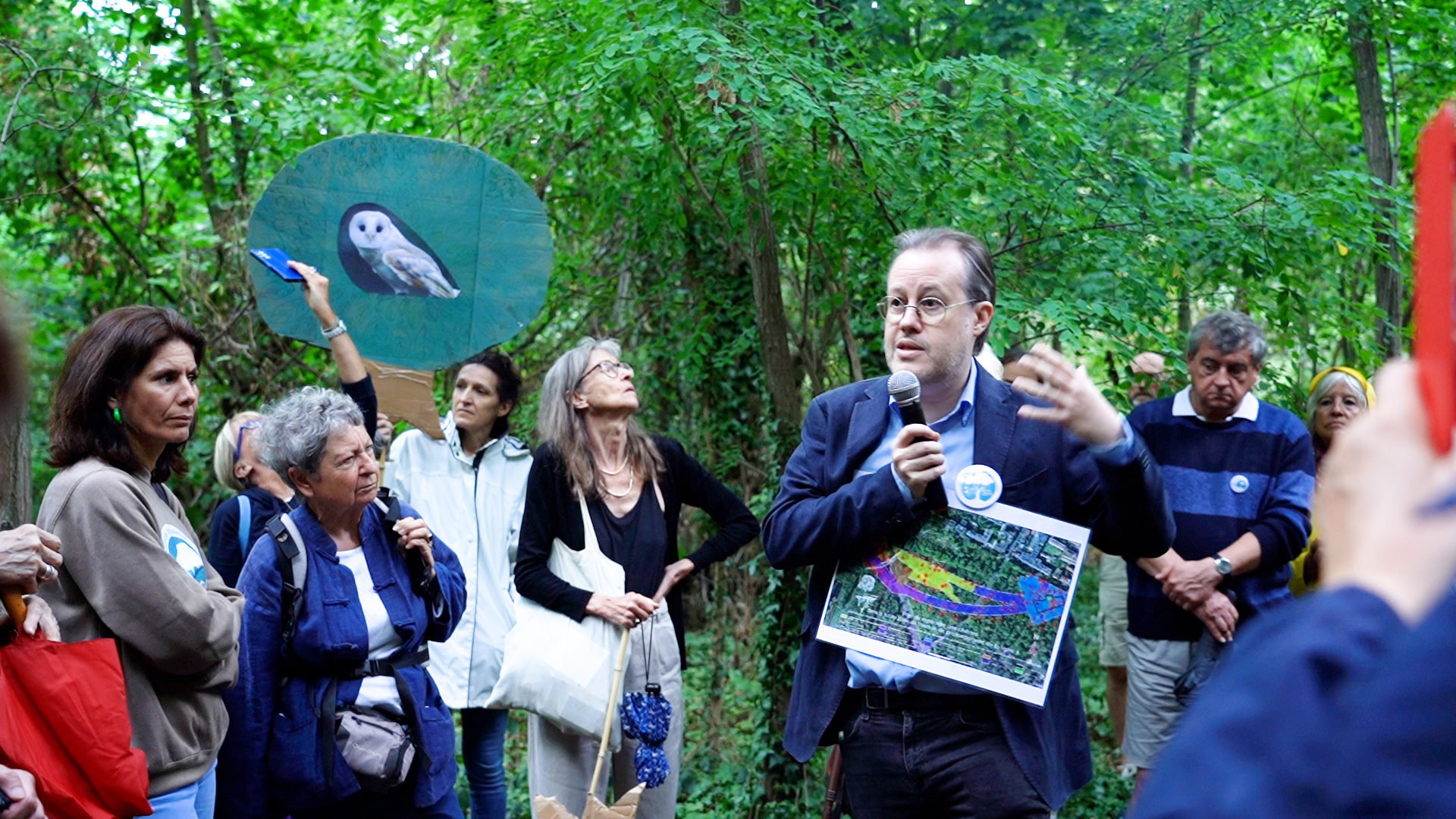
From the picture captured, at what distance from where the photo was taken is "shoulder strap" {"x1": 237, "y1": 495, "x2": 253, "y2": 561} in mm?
4406

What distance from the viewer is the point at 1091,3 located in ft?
22.8

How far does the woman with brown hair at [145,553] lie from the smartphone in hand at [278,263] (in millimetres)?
1155

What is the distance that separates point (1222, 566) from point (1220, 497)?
0.26 metres

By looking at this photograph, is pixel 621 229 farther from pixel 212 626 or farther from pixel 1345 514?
pixel 1345 514

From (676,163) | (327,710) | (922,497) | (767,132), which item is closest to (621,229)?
(676,163)

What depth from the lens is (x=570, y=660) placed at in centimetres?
446

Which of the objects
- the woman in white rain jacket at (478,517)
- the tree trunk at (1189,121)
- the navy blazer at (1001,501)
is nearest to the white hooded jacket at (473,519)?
the woman in white rain jacket at (478,517)

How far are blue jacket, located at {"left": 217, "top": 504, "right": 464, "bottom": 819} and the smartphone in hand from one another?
129 centimetres

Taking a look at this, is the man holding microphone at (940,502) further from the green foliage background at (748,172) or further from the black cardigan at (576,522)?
the black cardigan at (576,522)

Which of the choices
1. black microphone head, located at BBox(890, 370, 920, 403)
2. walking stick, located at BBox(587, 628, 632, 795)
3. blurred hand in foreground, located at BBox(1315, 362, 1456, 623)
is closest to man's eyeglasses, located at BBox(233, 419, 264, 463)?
walking stick, located at BBox(587, 628, 632, 795)

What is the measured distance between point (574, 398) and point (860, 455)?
6.90 ft

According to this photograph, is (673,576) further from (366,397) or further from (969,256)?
(969,256)

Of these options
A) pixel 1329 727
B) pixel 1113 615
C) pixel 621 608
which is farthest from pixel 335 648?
pixel 1113 615

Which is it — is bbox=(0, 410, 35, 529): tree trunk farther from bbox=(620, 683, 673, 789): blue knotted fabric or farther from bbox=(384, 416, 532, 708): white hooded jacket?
bbox=(620, 683, 673, 789): blue knotted fabric
